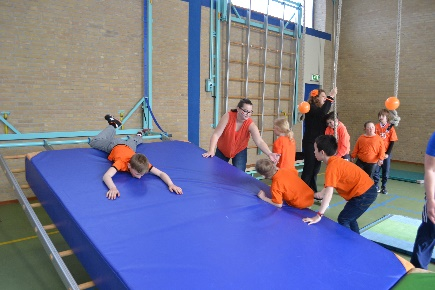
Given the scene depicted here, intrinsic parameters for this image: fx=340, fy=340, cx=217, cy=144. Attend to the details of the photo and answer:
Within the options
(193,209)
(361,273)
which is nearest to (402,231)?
(361,273)

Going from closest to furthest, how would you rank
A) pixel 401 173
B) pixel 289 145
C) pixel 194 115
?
1. pixel 289 145
2. pixel 194 115
3. pixel 401 173

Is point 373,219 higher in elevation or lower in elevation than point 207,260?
lower

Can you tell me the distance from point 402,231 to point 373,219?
55 centimetres

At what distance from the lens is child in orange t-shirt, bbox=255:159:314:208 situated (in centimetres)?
285

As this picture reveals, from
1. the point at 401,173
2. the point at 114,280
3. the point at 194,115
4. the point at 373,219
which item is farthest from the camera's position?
the point at 401,173

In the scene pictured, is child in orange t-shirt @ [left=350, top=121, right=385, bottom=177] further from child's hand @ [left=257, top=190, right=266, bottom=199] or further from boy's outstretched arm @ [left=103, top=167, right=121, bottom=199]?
boy's outstretched arm @ [left=103, top=167, right=121, bottom=199]

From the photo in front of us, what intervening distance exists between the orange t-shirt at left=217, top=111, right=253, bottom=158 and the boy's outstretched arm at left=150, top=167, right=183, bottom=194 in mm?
950

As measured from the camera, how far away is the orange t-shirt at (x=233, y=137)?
146 inches

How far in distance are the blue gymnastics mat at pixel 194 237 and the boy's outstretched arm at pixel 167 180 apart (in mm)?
55

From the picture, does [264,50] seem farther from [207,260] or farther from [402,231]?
[207,260]

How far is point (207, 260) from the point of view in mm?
1947

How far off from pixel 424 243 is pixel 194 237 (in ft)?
5.37

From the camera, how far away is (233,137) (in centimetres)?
372

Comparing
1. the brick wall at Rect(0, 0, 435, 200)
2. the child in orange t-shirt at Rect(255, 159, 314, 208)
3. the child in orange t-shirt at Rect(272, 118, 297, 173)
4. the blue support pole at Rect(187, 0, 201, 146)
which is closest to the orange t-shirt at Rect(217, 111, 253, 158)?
the child in orange t-shirt at Rect(272, 118, 297, 173)
